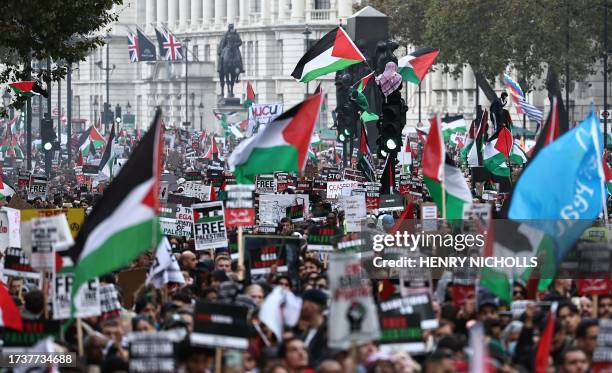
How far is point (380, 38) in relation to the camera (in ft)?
149

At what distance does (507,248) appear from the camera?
1734 cm

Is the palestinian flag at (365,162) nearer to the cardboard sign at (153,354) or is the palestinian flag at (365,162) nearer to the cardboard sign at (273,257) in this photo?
the cardboard sign at (273,257)

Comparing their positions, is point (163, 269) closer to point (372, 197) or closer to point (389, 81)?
point (372, 197)

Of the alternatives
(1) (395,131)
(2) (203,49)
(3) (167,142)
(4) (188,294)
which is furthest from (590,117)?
(2) (203,49)

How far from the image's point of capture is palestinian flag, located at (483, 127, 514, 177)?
113 ft

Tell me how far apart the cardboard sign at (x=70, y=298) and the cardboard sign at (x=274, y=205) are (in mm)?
12165

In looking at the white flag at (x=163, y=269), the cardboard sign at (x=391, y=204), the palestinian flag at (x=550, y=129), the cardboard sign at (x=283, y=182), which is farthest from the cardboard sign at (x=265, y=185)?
the palestinian flag at (x=550, y=129)

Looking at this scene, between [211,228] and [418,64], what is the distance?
2086cm

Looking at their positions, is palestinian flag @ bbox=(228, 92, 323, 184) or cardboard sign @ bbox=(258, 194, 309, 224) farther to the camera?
cardboard sign @ bbox=(258, 194, 309, 224)

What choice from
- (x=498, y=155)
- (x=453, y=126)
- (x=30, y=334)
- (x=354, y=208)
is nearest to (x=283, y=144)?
(x=354, y=208)

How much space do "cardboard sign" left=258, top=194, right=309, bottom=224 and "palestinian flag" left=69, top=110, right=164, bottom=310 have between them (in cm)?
1273

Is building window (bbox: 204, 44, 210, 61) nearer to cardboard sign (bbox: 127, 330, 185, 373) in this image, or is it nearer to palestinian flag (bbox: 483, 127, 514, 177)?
palestinian flag (bbox: 483, 127, 514, 177)

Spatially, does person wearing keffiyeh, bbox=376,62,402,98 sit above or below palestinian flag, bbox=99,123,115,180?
above

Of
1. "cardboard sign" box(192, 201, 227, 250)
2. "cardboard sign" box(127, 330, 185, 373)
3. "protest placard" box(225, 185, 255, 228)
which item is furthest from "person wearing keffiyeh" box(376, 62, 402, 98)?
"cardboard sign" box(127, 330, 185, 373)
